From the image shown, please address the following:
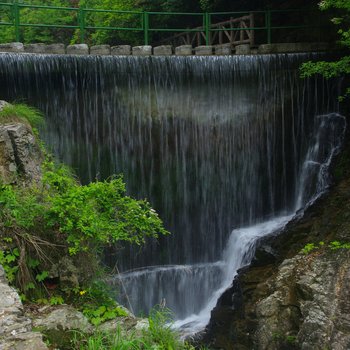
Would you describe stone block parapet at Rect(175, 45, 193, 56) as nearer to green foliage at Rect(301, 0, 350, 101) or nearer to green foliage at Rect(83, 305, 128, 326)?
green foliage at Rect(301, 0, 350, 101)

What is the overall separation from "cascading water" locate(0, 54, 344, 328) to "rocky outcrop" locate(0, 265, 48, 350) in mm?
6469

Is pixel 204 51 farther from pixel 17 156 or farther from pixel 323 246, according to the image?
pixel 17 156

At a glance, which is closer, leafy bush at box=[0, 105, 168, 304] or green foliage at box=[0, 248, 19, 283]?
green foliage at box=[0, 248, 19, 283]

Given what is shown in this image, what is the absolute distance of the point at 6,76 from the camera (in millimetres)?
9914

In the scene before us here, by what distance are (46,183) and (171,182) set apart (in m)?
5.99

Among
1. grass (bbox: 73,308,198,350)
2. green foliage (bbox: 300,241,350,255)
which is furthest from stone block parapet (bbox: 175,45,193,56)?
grass (bbox: 73,308,198,350)

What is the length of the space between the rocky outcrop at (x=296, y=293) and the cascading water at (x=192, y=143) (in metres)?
1.04

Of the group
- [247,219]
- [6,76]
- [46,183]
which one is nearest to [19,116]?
[46,183]

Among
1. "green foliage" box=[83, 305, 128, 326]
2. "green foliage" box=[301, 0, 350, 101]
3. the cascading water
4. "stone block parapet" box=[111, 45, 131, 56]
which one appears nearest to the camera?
"green foliage" box=[83, 305, 128, 326]

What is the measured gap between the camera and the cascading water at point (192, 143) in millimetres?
10836

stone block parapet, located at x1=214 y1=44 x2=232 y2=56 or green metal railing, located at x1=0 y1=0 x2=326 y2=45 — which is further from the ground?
green metal railing, located at x1=0 y1=0 x2=326 y2=45

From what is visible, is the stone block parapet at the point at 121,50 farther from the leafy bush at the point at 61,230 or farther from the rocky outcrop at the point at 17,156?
the leafy bush at the point at 61,230

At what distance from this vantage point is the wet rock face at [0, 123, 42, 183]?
632cm

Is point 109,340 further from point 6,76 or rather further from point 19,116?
point 6,76
